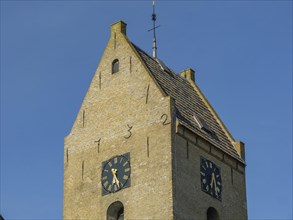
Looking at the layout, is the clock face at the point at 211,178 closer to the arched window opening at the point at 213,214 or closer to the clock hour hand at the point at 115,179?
the arched window opening at the point at 213,214

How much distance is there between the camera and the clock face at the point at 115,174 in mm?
48000

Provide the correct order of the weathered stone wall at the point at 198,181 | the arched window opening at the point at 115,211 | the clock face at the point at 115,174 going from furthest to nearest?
1. the clock face at the point at 115,174
2. the arched window opening at the point at 115,211
3. the weathered stone wall at the point at 198,181

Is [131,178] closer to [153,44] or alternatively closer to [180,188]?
[180,188]

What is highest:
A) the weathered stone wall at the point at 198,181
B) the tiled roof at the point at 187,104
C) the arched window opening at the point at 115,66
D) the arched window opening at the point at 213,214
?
the arched window opening at the point at 115,66

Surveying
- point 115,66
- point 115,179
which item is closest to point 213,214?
point 115,179

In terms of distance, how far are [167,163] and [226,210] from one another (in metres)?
4.63

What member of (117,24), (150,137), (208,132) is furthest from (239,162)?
(117,24)

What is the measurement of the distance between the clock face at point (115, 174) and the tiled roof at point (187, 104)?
3.31m

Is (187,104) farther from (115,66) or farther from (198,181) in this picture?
(198,181)

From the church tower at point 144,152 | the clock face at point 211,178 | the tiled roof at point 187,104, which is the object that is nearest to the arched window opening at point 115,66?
the church tower at point 144,152

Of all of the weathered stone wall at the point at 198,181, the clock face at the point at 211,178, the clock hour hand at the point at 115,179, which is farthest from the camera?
the clock face at the point at 211,178

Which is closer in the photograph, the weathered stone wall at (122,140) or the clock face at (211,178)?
the weathered stone wall at (122,140)

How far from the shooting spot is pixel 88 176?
163 ft

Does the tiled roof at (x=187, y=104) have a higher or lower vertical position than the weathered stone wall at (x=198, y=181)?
higher
